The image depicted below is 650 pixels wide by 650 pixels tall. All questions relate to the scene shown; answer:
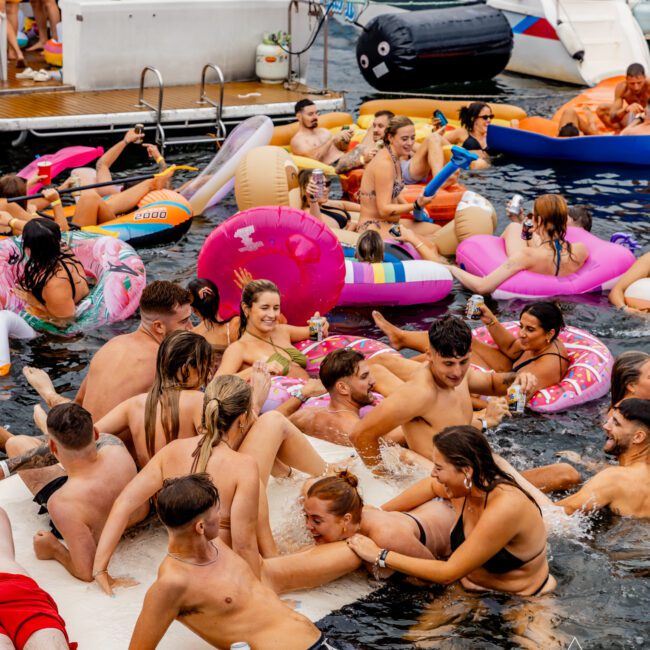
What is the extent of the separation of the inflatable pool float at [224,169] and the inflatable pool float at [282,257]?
341cm

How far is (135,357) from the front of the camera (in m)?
5.81

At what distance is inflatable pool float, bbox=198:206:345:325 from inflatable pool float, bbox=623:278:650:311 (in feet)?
8.05

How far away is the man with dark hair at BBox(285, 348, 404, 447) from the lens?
6086mm

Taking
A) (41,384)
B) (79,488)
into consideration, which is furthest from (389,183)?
(79,488)

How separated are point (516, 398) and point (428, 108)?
7.89m

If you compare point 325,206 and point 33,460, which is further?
point 325,206

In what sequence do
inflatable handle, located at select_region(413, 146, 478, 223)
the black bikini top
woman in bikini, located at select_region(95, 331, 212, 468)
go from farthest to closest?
inflatable handle, located at select_region(413, 146, 478, 223), woman in bikini, located at select_region(95, 331, 212, 468), the black bikini top

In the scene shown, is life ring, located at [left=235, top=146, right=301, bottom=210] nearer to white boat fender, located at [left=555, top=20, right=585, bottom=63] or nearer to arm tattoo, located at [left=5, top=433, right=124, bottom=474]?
arm tattoo, located at [left=5, top=433, right=124, bottom=474]

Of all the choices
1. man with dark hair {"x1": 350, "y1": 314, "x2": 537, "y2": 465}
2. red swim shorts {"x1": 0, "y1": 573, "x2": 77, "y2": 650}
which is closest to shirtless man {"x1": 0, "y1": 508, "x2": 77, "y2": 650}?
red swim shorts {"x1": 0, "y1": 573, "x2": 77, "y2": 650}

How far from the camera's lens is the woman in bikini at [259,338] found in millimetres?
6703

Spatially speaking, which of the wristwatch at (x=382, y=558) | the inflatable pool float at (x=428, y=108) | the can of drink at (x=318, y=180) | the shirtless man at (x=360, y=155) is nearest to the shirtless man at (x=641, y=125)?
the inflatable pool float at (x=428, y=108)

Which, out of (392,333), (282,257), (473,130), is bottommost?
(392,333)

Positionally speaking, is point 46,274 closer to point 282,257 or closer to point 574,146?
point 282,257

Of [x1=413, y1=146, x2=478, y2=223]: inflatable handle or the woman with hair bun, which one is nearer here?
the woman with hair bun
